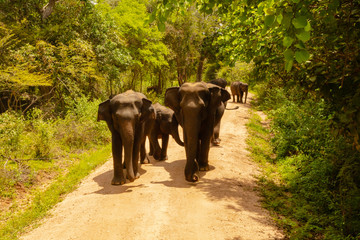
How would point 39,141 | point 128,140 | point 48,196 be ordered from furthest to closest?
point 39,141
point 48,196
point 128,140

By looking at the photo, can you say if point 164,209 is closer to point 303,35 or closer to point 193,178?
point 193,178

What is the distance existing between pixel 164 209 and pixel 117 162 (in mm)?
1949

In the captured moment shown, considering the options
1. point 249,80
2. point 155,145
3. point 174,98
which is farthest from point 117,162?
point 249,80

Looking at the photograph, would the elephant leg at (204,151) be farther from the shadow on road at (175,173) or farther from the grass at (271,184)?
the grass at (271,184)

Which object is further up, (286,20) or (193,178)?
(286,20)

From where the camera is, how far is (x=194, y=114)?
683 cm

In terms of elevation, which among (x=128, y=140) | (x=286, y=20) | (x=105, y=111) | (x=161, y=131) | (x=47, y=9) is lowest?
(x=161, y=131)

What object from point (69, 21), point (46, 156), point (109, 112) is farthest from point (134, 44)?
point (109, 112)

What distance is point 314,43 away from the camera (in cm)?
542

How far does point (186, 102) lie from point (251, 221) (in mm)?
3061

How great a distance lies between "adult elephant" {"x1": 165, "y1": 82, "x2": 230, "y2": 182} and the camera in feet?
22.5

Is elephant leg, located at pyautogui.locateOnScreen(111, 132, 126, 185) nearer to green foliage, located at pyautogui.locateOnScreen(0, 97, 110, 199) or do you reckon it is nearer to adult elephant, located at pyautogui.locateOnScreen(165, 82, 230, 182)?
adult elephant, located at pyautogui.locateOnScreen(165, 82, 230, 182)

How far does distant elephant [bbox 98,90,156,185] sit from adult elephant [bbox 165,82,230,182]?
851 millimetres

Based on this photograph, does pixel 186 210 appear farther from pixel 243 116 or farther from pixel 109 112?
pixel 243 116
